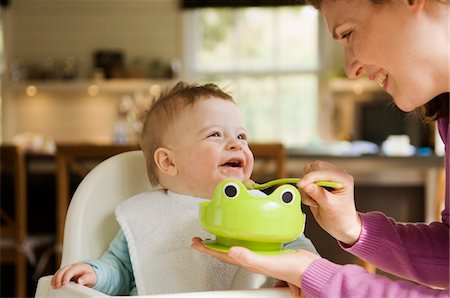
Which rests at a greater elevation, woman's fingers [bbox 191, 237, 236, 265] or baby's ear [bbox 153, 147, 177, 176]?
baby's ear [bbox 153, 147, 177, 176]

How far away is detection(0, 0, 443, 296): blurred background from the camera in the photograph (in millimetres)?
6375

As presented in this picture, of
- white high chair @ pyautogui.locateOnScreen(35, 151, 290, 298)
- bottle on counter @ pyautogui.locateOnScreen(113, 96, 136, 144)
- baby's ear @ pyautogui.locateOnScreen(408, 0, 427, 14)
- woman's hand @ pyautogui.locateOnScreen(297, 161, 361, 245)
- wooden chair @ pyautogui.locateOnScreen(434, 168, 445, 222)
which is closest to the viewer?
baby's ear @ pyautogui.locateOnScreen(408, 0, 427, 14)

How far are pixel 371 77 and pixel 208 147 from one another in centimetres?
34

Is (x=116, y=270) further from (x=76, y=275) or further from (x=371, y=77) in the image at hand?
(x=371, y=77)

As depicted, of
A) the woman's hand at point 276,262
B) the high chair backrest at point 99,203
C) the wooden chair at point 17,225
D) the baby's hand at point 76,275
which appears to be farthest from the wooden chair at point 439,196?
the woman's hand at point 276,262

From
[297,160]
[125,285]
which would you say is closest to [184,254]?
[125,285]

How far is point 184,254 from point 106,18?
554cm

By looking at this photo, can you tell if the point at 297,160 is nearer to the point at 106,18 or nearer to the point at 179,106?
the point at 179,106

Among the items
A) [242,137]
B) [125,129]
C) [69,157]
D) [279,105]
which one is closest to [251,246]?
[242,137]

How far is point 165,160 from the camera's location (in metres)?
1.27

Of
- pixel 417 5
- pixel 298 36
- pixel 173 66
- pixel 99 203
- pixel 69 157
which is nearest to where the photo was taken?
pixel 417 5

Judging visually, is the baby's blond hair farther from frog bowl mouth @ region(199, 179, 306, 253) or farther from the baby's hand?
frog bowl mouth @ region(199, 179, 306, 253)

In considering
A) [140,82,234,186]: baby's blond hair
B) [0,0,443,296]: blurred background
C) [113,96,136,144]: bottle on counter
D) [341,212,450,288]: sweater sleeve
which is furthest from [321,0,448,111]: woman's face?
[0,0,443,296]: blurred background

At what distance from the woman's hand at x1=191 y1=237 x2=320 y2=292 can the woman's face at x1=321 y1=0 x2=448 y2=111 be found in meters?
0.24
